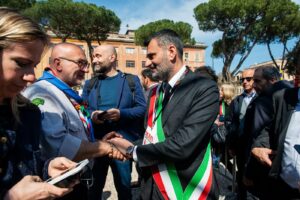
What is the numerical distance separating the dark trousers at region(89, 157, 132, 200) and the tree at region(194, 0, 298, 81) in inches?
920

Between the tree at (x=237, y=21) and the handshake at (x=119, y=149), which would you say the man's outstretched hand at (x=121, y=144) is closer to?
the handshake at (x=119, y=149)

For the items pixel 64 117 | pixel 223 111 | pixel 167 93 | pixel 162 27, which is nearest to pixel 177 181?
pixel 167 93

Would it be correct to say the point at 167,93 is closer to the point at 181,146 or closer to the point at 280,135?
the point at 181,146

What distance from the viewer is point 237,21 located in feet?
89.5

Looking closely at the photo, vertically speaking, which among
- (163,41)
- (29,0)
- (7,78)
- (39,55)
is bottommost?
(7,78)

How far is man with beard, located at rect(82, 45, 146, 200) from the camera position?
3246mm

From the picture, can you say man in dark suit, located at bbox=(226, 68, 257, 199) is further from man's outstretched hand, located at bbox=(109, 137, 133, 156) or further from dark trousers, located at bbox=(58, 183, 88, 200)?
dark trousers, located at bbox=(58, 183, 88, 200)

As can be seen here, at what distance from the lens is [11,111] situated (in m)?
1.27

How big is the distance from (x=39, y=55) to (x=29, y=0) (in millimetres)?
26205

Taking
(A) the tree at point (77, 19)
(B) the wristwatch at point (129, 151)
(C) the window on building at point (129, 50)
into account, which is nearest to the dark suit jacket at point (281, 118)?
(B) the wristwatch at point (129, 151)

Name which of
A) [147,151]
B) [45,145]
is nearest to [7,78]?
[45,145]

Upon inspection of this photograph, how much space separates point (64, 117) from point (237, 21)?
1112 inches

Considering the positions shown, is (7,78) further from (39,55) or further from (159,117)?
(159,117)

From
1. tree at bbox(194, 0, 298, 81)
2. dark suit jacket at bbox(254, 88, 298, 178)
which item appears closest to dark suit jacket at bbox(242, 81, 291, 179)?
dark suit jacket at bbox(254, 88, 298, 178)
